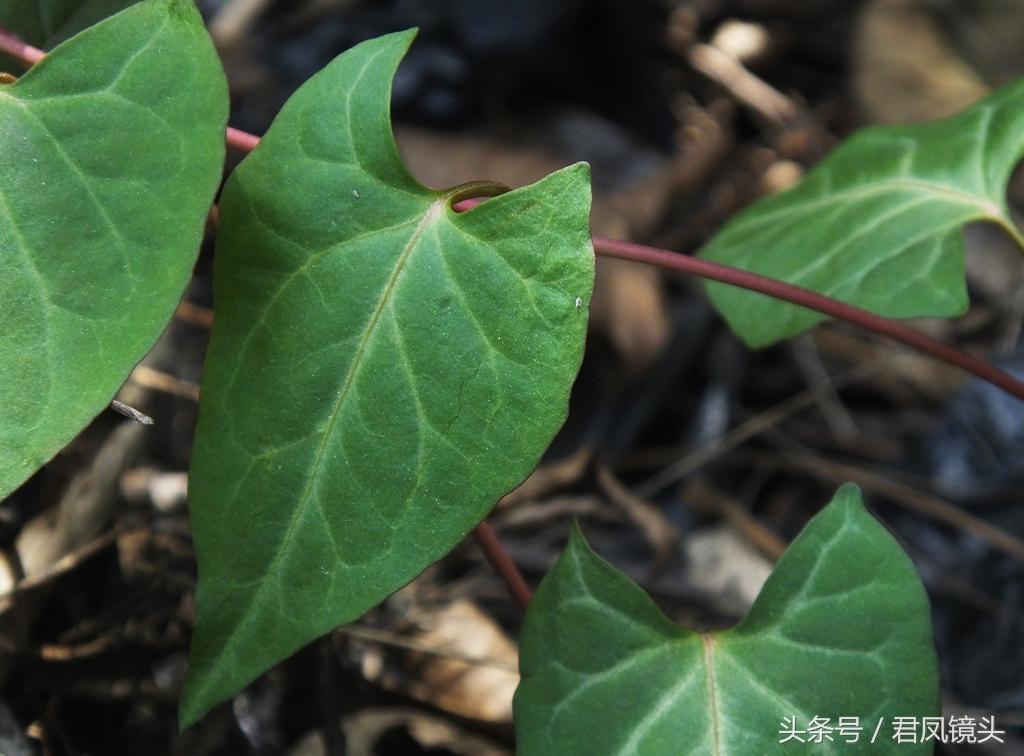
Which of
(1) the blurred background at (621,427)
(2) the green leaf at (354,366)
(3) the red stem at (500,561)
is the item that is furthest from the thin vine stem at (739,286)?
(1) the blurred background at (621,427)

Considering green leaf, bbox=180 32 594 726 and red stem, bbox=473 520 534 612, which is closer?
green leaf, bbox=180 32 594 726

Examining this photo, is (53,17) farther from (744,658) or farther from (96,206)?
(744,658)

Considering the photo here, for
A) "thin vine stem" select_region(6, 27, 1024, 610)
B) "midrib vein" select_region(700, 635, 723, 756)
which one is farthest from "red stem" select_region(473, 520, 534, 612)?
"midrib vein" select_region(700, 635, 723, 756)

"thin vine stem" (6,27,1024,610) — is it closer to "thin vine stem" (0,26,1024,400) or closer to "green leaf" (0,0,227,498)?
"thin vine stem" (0,26,1024,400)

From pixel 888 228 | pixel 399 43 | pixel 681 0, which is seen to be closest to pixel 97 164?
pixel 399 43

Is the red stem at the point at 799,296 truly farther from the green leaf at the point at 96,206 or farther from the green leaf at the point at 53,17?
the green leaf at the point at 53,17

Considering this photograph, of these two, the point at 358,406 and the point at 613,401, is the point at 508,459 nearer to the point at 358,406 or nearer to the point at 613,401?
the point at 358,406
